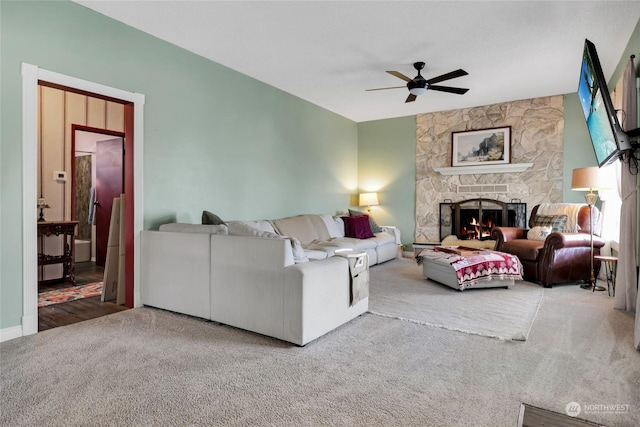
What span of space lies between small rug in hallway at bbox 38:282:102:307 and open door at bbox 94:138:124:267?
135 cm

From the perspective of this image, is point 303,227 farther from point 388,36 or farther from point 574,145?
point 574,145

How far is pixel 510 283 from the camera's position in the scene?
423 centimetres

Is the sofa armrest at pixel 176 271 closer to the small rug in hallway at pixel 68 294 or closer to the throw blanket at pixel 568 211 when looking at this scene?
the small rug in hallway at pixel 68 294

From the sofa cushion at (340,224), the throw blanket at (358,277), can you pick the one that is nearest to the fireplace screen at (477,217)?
the sofa cushion at (340,224)

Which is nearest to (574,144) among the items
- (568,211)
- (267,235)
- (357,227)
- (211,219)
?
(568,211)

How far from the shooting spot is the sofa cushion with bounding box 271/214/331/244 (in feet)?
16.4

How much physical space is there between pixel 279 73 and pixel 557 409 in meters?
4.44

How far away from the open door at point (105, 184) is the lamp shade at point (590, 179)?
630cm

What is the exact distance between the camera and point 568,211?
5004 mm

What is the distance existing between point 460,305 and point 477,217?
10.9ft

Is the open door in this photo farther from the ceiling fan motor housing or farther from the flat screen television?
the flat screen television

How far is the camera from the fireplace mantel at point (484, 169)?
5.98 m

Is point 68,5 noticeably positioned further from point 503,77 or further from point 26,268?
point 503,77

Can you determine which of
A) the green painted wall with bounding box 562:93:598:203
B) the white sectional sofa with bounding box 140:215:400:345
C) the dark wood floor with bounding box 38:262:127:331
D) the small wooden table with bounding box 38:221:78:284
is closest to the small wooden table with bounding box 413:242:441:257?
the green painted wall with bounding box 562:93:598:203
